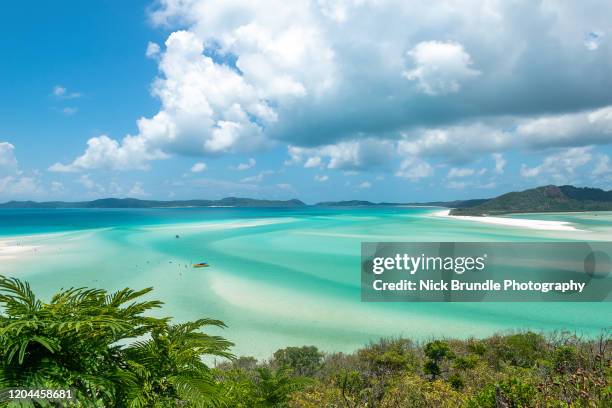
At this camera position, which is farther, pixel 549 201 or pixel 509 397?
pixel 549 201

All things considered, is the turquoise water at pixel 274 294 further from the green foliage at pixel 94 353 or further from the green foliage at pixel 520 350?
the green foliage at pixel 94 353

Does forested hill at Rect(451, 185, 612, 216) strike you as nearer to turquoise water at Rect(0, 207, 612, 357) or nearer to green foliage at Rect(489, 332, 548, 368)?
turquoise water at Rect(0, 207, 612, 357)

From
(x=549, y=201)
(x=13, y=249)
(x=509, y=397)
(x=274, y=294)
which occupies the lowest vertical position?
(x=274, y=294)

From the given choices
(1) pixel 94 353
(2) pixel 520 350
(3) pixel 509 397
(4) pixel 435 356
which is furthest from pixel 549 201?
(1) pixel 94 353

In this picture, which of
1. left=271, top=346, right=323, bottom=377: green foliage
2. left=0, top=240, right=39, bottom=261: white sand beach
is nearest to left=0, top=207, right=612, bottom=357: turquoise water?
left=0, top=240, right=39, bottom=261: white sand beach

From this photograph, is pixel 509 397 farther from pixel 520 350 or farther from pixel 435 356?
pixel 520 350

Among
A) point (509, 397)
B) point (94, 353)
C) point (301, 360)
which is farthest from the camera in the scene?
point (301, 360)

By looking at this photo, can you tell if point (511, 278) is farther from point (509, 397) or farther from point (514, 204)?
point (514, 204)

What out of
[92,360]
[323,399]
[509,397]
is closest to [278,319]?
[323,399]

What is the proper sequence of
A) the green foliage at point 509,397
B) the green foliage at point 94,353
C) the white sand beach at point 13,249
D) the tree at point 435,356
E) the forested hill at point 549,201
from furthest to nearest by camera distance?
the forested hill at point 549,201
the white sand beach at point 13,249
the tree at point 435,356
the green foliage at point 509,397
the green foliage at point 94,353

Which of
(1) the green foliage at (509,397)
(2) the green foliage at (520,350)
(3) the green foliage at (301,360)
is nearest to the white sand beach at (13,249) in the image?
(3) the green foliage at (301,360)
